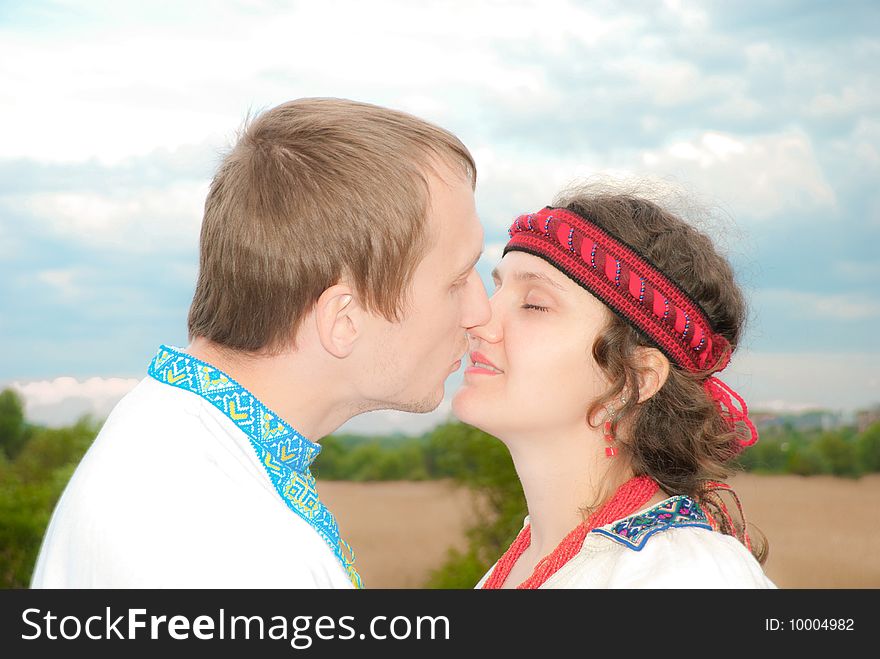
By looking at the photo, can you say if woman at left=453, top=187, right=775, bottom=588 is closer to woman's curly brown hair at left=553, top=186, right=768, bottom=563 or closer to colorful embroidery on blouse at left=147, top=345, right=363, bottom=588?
woman's curly brown hair at left=553, top=186, right=768, bottom=563

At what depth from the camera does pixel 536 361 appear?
2852mm

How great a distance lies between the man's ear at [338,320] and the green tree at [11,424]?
849 centimetres

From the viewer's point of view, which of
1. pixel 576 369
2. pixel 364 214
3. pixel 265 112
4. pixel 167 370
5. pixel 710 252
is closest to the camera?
pixel 167 370

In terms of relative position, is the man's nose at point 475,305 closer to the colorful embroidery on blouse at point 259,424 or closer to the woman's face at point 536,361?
the woman's face at point 536,361

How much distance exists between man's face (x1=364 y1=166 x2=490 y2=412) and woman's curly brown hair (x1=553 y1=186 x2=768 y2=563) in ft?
1.59

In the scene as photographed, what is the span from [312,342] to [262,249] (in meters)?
0.30

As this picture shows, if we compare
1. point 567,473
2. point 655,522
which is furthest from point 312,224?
point 655,522

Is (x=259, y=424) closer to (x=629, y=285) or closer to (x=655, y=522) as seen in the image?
(x=655, y=522)

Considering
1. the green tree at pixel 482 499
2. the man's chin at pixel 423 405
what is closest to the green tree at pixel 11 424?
the green tree at pixel 482 499

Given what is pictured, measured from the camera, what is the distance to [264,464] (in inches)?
90.8

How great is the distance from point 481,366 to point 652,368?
1.90ft

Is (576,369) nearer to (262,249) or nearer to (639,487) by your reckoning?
(639,487)

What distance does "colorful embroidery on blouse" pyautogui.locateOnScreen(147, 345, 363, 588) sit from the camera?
2.29 meters
